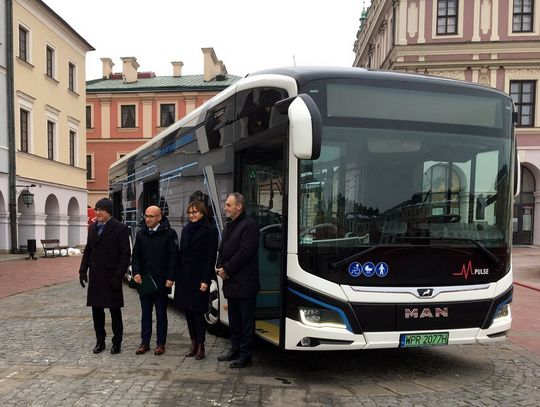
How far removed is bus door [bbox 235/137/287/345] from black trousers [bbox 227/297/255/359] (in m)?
0.16

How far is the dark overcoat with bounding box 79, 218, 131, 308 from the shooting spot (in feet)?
19.4

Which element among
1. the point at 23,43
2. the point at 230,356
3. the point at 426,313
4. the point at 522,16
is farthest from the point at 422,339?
the point at 522,16

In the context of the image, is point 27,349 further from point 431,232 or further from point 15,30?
point 15,30

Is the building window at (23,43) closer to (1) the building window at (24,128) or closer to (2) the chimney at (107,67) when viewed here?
(1) the building window at (24,128)

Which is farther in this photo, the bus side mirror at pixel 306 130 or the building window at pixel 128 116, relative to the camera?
the building window at pixel 128 116

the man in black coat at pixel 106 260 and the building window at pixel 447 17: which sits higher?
the building window at pixel 447 17

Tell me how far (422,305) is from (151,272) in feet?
9.44

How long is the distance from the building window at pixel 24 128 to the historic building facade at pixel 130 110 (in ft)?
70.2

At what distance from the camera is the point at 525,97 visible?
1213 inches

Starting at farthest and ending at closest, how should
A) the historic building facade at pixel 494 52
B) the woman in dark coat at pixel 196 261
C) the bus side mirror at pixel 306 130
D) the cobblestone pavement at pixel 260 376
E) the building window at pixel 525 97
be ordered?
the building window at pixel 525 97
the historic building facade at pixel 494 52
the woman in dark coat at pixel 196 261
the cobblestone pavement at pixel 260 376
the bus side mirror at pixel 306 130

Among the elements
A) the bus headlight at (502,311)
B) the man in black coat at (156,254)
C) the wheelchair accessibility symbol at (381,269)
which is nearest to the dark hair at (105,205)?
the man in black coat at (156,254)

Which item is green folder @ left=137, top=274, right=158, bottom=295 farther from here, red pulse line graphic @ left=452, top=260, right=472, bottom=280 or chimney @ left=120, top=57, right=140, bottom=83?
chimney @ left=120, top=57, right=140, bottom=83

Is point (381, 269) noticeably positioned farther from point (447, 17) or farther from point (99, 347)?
point (447, 17)

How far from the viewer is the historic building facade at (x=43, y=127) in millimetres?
22375
